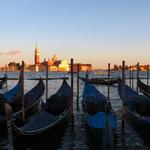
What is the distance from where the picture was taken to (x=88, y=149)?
14.6 meters

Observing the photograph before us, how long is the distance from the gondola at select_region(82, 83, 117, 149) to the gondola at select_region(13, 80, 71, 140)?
117 cm

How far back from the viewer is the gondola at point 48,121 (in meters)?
13.9

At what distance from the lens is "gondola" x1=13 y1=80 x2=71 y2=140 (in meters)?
13.9

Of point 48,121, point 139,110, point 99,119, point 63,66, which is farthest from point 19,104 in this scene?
point 63,66

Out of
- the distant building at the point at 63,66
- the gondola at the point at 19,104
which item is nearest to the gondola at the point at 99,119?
the gondola at the point at 19,104

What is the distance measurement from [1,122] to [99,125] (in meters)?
4.53

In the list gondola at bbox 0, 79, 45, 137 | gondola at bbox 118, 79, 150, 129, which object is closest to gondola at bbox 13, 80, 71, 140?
gondola at bbox 0, 79, 45, 137

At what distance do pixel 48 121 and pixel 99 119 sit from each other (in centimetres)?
220

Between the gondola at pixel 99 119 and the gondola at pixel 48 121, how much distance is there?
1174mm

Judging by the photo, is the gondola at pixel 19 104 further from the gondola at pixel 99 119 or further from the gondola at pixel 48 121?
the gondola at pixel 99 119

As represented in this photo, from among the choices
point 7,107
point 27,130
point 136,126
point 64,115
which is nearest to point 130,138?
point 136,126

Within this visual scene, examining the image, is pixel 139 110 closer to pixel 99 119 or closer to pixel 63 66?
pixel 99 119

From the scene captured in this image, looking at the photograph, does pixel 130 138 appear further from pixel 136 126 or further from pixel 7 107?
pixel 7 107

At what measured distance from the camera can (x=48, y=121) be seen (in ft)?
51.2
